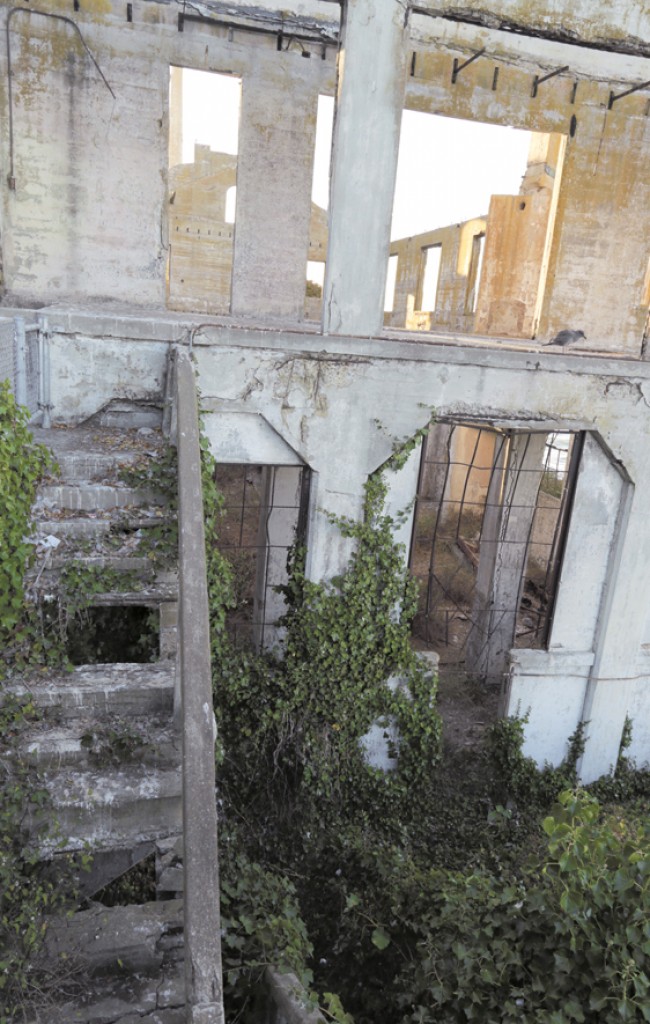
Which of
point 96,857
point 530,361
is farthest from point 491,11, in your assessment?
point 96,857

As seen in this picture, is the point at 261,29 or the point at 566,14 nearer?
the point at 566,14

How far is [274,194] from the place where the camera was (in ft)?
34.9

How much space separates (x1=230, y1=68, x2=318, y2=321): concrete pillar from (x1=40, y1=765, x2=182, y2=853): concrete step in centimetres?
889

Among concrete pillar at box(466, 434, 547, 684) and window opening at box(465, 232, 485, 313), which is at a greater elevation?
window opening at box(465, 232, 485, 313)

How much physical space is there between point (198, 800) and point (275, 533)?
25.1 feet

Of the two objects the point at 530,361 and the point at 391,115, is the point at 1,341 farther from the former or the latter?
the point at 530,361

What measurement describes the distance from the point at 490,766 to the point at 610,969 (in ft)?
15.6

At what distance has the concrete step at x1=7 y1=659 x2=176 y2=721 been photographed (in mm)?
3846

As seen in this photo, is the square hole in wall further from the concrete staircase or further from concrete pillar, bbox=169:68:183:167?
concrete pillar, bbox=169:68:183:167

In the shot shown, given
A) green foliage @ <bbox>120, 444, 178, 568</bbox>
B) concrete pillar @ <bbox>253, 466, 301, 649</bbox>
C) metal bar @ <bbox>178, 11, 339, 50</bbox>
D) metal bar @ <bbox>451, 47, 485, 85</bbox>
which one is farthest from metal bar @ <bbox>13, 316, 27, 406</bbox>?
metal bar @ <bbox>451, 47, 485, 85</bbox>

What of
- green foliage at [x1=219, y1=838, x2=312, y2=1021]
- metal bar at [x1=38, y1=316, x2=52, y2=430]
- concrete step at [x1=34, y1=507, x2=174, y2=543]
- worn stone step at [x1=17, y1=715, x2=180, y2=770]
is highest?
metal bar at [x1=38, y1=316, x2=52, y2=430]

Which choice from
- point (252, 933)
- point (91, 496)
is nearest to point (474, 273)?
point (91, 496)

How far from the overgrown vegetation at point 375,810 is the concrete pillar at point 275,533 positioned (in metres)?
2.19

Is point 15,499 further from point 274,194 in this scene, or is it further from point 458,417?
point 274,194
